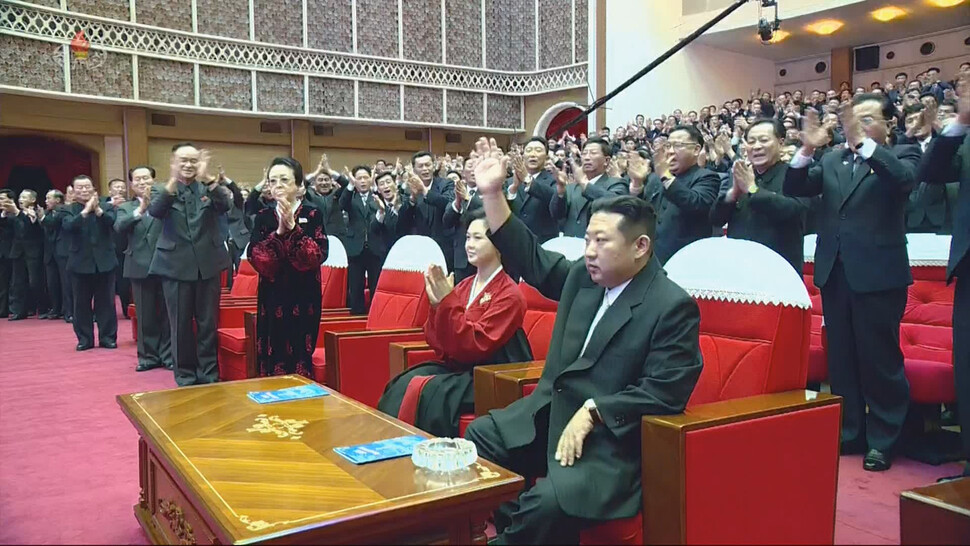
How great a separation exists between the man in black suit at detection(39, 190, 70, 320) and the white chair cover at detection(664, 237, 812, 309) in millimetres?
7525

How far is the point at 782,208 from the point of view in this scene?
123 inches

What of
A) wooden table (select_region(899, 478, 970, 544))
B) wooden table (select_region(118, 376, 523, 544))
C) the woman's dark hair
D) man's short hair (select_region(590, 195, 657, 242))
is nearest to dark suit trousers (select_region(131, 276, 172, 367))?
the woman's dark hair

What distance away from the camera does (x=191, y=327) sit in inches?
178

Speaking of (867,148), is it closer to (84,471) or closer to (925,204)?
(925,204)

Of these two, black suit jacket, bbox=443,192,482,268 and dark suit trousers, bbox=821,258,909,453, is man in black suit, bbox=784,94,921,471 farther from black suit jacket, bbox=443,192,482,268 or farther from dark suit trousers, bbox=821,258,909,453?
black suit jacket, bbox=443,192,482,268

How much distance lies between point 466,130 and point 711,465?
12.8m

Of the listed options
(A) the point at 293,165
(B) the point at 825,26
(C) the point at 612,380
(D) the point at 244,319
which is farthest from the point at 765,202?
(B) the point at 825,26

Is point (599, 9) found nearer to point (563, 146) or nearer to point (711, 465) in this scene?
point (563, 146)

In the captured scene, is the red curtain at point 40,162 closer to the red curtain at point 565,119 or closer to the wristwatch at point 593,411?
the red curtain at point 565,119

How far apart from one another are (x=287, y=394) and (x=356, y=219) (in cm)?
378

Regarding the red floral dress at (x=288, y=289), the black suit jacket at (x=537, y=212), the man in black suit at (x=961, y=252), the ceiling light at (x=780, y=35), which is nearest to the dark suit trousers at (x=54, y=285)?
the red floral dress at (x=288, y=289)

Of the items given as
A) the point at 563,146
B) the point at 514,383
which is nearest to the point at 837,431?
the point at 514,383

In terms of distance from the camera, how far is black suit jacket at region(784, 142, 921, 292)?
2.82 m

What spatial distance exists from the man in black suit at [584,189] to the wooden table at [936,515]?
2615 mm
